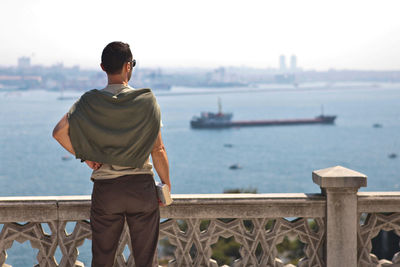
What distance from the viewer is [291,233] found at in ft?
14.6

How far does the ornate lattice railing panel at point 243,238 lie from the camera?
428cm

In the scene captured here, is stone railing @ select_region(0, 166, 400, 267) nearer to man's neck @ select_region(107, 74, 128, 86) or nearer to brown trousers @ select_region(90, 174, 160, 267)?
brown trousers @ select_region(90, 174, 160, 267)

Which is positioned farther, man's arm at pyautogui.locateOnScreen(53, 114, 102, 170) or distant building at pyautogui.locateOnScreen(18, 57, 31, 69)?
distant building at pyautogui.locateOnScreen(18, 57, 31, 69)

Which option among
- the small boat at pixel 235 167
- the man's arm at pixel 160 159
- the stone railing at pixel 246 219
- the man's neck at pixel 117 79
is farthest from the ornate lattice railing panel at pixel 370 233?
the small boat at pixel 235 167

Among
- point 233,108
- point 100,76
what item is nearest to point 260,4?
point 233,108

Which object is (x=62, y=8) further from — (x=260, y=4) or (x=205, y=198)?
(x=205, y=198)

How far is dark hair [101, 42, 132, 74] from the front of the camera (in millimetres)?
3246

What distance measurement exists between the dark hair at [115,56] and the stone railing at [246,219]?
129 centimetres

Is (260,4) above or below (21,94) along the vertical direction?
above

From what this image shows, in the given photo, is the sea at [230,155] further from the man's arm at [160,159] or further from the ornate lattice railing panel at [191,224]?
the man's arm at [160,159]

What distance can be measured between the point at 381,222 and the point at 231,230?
3.89ft

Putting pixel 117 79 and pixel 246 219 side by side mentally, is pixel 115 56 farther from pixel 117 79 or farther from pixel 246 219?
pixel 246 219

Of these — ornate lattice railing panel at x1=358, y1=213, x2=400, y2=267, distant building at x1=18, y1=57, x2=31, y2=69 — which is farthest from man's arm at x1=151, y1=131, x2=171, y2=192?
distant building at x1=18, y1=57, x2=31, y2=69

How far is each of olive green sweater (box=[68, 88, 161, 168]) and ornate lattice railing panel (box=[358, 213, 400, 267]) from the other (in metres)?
2.03
